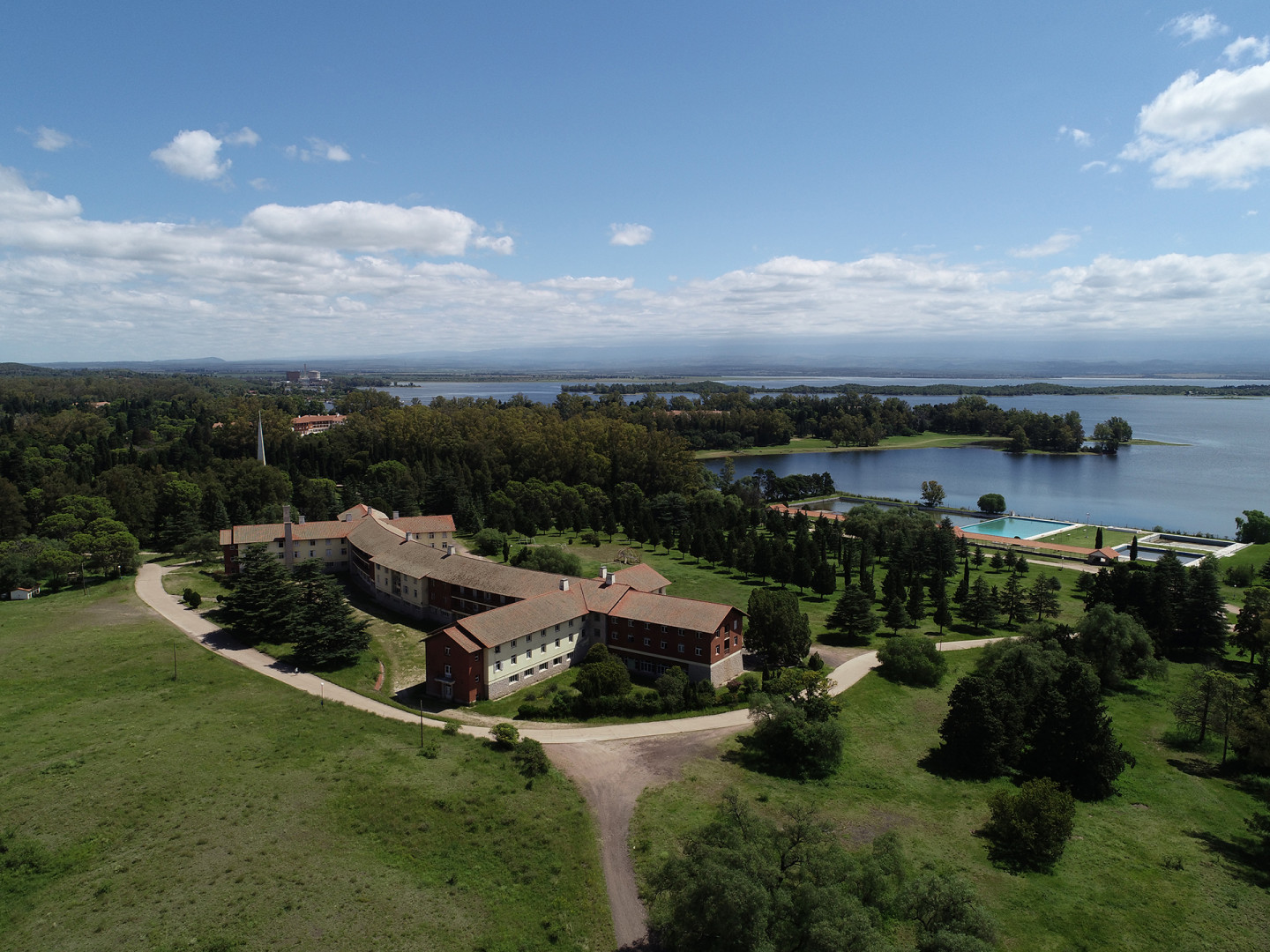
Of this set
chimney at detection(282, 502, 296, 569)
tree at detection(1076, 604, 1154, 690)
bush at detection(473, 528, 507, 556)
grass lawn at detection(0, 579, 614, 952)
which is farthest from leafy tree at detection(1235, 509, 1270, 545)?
chimney at detection(282, 502, 296, 569)

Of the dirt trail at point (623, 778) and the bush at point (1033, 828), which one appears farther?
the bush at point (1033, 828)

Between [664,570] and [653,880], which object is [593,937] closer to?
[653,880]

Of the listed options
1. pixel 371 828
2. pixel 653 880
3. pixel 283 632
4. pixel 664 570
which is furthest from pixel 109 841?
pixel 664 570

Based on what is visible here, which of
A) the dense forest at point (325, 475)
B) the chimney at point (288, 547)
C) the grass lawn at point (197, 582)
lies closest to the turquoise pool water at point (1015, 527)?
the dense forest at point (325, 475)

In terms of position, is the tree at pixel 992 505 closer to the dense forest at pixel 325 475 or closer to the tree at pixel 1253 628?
the dense forest at pixel 325 475

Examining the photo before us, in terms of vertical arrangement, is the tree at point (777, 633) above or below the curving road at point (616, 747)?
above

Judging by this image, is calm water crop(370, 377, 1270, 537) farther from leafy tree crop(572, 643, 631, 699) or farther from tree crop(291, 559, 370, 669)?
tree crop(291, 559, 370, 669)
